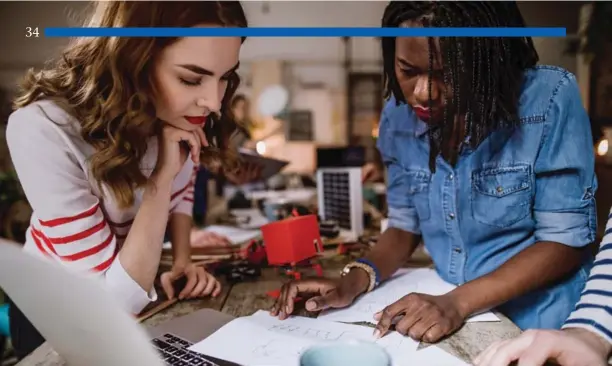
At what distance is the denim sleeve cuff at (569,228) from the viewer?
0.82m

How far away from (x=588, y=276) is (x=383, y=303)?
344mm

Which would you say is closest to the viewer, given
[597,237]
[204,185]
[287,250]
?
[597,237]

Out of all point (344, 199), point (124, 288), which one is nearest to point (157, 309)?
point (124, 288)

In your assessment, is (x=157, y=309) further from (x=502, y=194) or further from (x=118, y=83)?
(x=502, y=194)

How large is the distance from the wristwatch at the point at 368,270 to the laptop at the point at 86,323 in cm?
25

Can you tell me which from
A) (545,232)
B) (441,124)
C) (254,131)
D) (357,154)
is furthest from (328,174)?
(545,232)

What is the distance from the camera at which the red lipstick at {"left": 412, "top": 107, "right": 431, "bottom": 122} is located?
0.88 m

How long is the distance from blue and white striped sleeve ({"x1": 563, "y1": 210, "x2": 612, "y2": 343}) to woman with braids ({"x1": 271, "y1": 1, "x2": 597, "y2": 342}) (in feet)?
0.09

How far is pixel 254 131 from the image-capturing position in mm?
1045

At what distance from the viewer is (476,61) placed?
85cm

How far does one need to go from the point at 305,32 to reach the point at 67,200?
497mm

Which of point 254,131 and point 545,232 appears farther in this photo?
point 254,131

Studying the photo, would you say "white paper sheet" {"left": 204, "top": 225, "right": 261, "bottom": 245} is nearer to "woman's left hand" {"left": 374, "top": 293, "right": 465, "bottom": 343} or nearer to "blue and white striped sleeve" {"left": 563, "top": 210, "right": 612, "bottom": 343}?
"woman's left hand" {"left": 374, "top": 293, "right": 465, "bottom": 343}

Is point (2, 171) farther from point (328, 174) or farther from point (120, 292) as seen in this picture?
point (328, 174)
